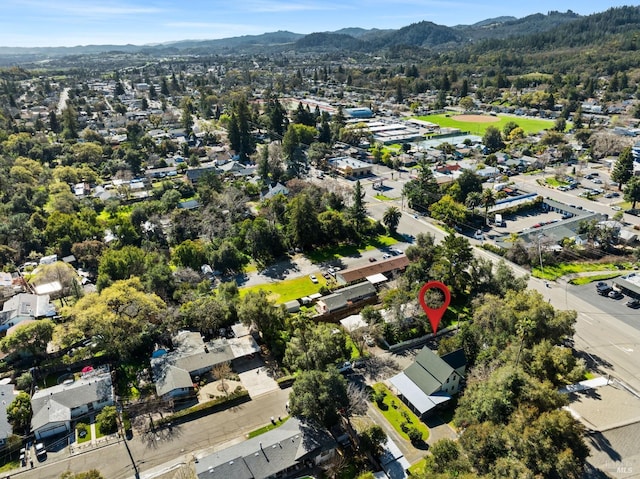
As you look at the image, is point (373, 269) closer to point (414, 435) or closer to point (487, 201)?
point (414, 435)

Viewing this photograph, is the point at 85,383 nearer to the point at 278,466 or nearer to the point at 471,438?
the point at 278,466

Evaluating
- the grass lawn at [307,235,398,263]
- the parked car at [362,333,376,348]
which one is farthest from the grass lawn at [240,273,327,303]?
the parked car at [362,333,376,348]

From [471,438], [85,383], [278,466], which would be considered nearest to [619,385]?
[471,438]

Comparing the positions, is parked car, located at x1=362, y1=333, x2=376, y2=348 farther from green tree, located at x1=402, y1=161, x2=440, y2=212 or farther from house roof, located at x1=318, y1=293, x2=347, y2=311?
green tree, located at x1=402, y1=161, x2=440, y2=212

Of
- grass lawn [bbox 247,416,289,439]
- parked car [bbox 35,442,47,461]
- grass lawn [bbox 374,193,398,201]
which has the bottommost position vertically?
parked car [bbox 35,442,47,461]

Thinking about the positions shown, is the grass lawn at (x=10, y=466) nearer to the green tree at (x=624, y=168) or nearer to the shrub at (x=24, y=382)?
the shrub at (x=24, y=382)

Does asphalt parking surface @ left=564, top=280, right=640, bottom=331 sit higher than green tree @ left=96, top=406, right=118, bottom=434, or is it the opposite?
asphalt parking surface @ left=564, top=280, right=640, bottom=331

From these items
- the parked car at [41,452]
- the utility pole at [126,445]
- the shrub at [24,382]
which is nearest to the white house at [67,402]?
the parked car at [41,452]
